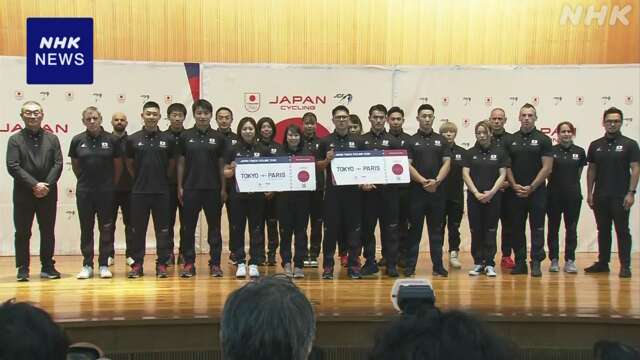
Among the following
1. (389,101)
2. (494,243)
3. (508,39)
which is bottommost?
(494,243)

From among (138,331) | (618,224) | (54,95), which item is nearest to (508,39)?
(618,224)

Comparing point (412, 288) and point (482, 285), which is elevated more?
point (412, 288)

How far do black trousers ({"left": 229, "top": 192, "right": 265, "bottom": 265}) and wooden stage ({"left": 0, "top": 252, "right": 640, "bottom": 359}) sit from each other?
28cm

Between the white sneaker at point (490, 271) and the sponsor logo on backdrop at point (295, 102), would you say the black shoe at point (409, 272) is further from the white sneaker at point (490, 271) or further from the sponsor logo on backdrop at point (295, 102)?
the sponsor logo on backdrop at point (295, 102)

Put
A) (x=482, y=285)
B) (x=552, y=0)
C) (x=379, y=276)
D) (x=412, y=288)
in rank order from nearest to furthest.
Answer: (x=412, y=288), (x=482, y=285), (x=379, y=276), (x=552, y=0)

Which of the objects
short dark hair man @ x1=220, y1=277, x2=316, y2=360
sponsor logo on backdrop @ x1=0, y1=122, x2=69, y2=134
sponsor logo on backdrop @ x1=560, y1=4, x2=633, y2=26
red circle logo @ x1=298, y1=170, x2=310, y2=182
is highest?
sponsor logo on backdrop @ x1=560, y1=4, x2=633, y2=26

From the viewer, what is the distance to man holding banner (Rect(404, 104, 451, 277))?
21.1 feet

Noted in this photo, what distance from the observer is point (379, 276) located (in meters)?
6.55

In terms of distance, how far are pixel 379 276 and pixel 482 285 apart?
97cm

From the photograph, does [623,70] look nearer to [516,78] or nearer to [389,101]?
[516,78]

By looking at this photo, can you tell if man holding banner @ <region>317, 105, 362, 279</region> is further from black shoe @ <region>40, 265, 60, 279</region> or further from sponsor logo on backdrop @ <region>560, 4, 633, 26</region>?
sponsor logo on backdrop @ <region>560, 4, 633, 26</region>

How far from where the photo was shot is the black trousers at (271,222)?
6.97 m

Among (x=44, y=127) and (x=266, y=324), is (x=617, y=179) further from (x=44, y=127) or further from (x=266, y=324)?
(x=44, y=127)

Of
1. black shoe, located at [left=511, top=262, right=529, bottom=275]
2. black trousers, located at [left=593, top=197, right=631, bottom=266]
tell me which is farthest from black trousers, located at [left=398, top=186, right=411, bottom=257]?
black trousers, located at [left=593, top=197, right=631, bottom=266]
